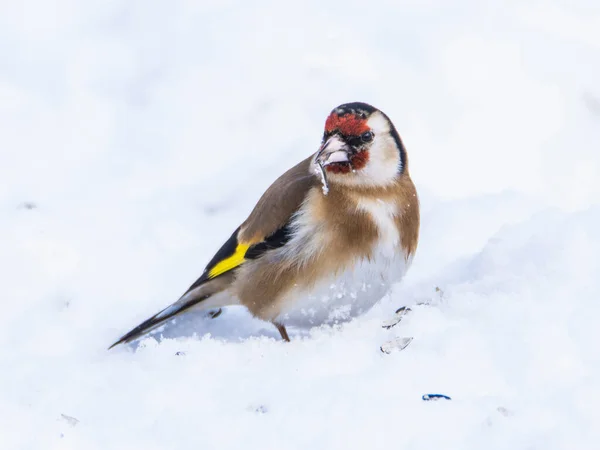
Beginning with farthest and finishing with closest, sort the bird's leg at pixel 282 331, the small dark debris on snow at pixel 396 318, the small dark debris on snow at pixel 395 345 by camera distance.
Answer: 1. the bird's leg at pixel 282 331
2. the small dark debris on snow at pixel 396 318
3. the small dark debris on snow at pixel 395 345

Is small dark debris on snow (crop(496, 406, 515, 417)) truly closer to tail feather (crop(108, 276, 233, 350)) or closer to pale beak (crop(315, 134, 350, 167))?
pale beak (crop(315, 134, 350, 167))

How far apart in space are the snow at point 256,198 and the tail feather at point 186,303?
127 millimetres

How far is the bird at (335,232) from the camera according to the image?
457cm

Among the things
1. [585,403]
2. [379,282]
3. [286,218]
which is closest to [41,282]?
[286,218]

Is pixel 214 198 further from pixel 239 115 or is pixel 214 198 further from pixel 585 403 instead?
pixel 585 403

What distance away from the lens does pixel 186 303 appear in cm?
507

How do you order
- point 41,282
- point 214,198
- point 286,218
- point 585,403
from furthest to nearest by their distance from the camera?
1. point 214,198
2. point 41,282
3. point 286,218
4. point 585,403

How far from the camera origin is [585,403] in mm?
3533

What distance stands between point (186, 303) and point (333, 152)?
113cm

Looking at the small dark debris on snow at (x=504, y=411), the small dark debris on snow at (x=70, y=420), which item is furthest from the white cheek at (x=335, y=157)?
the small dark debris on snow at (x=70, y=420)

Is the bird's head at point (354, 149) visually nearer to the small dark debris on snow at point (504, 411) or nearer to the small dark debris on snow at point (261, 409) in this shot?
the small dark debris on snow at point (261, 409)

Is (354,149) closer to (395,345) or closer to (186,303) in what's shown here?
(395,345)

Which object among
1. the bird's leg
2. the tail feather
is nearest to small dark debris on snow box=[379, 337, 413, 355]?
the bird's leg

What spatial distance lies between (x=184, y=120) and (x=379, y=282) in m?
3.07
